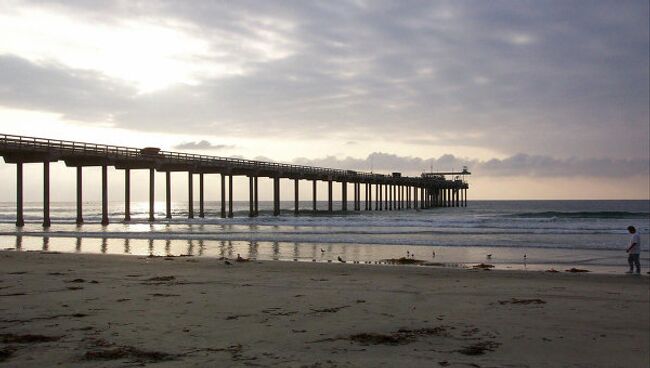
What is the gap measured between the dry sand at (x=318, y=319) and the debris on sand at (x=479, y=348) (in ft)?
0.12

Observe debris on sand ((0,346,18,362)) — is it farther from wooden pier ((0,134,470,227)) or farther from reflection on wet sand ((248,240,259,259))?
wooden pier ((0,134,470,227))

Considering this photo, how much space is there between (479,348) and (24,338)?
4.84 m

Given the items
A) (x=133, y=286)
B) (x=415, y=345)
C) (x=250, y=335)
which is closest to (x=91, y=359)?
(x=250, y=335)

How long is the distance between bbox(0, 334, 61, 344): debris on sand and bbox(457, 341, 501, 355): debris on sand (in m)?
4.33

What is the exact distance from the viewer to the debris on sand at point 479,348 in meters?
5.98

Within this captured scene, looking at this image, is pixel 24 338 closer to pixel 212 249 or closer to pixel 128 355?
pixel 128 355

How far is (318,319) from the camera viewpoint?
761 cm

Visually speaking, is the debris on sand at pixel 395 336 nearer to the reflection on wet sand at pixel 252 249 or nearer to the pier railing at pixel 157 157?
the reflection on wet sand at pixel 252 249

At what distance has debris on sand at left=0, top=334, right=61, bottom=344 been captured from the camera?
6.07 metres

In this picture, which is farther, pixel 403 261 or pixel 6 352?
pixel 403 261

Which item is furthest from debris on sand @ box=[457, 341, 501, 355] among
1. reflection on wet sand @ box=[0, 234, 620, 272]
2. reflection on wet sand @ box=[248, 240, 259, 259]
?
reflection on wet sand @ box=[248, 240, 259, 259]

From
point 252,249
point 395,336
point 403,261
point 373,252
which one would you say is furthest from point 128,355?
point 252,249

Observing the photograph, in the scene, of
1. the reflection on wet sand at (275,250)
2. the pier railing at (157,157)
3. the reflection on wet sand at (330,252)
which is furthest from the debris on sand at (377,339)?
the pier railing at (157,157)

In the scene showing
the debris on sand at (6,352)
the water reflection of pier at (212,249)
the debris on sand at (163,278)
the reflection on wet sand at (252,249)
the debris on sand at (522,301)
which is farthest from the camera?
the water reflection of pier at (212,249)
